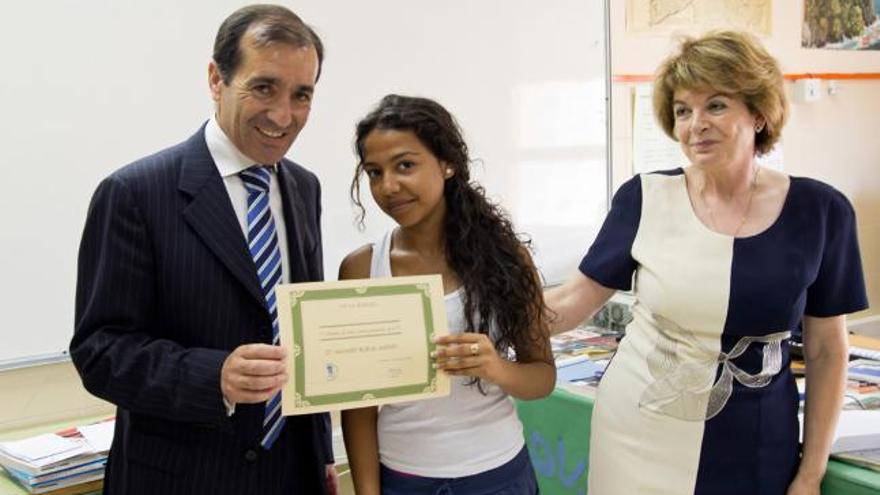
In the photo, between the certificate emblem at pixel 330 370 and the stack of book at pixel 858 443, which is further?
the stack of book at pixel 858 443

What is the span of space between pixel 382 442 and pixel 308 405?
8.8 inches

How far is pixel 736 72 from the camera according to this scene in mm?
1565

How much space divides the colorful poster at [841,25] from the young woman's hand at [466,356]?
3723 millimetres

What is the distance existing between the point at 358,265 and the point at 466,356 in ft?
0.95

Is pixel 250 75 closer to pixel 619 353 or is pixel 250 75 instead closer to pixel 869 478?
pixel 619 353

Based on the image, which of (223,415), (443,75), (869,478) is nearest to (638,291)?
(869,478)

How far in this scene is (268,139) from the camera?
133 cm

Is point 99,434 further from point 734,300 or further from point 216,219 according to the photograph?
point 734,300

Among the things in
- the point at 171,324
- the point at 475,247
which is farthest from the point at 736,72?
the point at 171,324

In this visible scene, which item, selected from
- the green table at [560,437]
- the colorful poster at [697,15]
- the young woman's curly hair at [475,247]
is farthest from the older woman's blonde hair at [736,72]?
the colorful poster at [697,15]

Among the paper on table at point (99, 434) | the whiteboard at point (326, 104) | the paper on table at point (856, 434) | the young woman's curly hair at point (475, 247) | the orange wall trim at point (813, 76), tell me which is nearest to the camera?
the young woman's curly hair at point (475, 247)

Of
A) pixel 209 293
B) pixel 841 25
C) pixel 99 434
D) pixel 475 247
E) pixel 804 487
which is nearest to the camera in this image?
pixel 209 293

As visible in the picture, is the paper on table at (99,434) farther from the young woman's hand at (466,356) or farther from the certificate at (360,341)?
the young woman's hand at (466,356)

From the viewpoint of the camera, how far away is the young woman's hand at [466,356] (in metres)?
1.33
